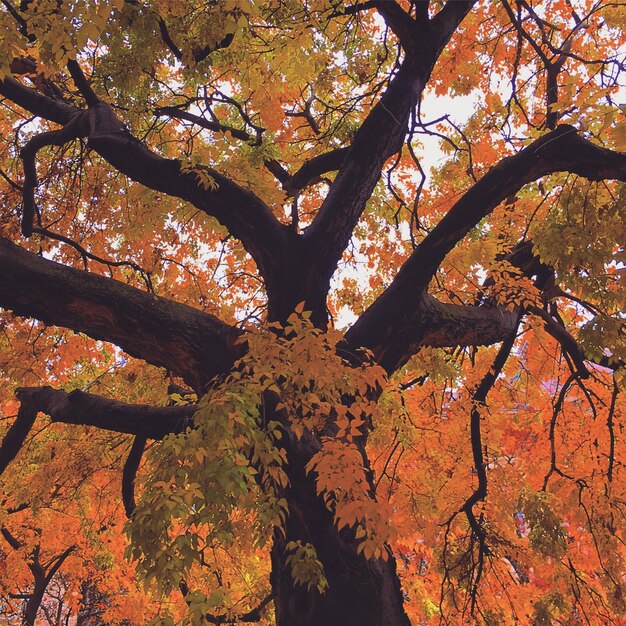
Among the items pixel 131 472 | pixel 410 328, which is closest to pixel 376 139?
pixel 410 328

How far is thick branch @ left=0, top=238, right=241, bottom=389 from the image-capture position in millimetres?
3072

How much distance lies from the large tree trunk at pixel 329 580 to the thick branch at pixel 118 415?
36.2 inches

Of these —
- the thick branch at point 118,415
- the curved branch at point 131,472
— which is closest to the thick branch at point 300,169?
the thick branch at point 118,415

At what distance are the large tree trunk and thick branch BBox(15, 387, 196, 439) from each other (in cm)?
92

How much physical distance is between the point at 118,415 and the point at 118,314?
737mm

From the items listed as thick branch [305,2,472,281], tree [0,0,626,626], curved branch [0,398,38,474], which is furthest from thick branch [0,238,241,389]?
thick branch [305,2,472,281]

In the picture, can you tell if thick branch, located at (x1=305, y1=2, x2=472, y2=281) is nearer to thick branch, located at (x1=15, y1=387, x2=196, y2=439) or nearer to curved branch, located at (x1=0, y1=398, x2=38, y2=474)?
thick branch, located at (x1=15, y1=387, x2=196, y2=439)

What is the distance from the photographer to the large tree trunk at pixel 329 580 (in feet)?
9.49

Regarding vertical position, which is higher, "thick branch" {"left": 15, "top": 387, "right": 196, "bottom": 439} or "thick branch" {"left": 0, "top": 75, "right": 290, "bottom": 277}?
"thick branch" {"left": 0, "top": 75, "right": 290, "bottom": 277}

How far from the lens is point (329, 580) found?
9.78 ft

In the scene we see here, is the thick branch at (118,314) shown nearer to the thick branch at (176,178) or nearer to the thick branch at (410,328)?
the thick branch at (176,178)

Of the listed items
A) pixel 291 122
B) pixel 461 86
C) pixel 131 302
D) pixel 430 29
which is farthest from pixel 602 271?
pixel 291 122

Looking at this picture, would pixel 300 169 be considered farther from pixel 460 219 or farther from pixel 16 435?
pixel 16 435

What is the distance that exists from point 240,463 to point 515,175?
10.2 ft
